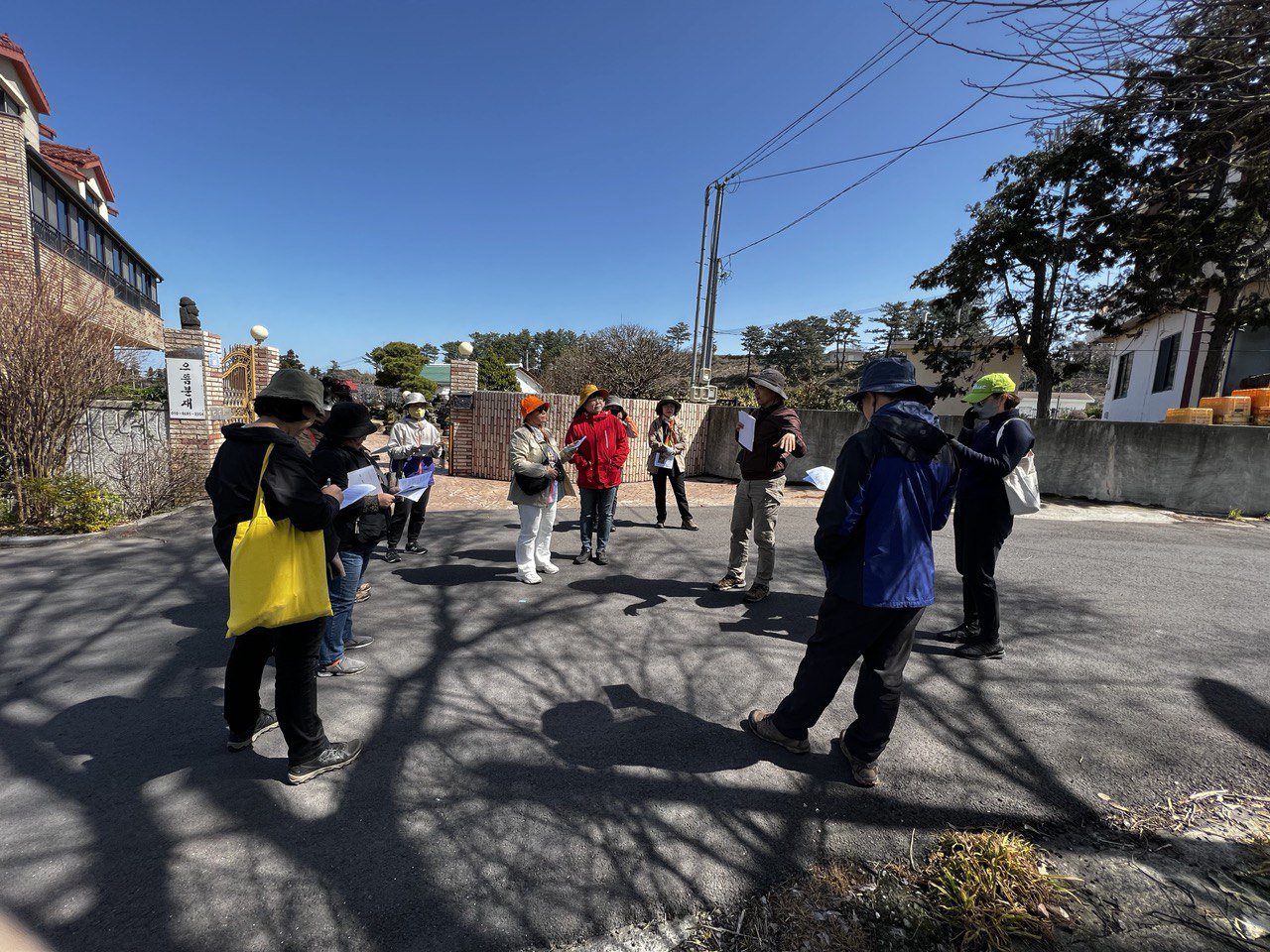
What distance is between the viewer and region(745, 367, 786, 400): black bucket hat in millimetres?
4398

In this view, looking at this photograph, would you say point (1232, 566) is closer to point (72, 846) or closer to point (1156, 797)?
point (1156, 797)

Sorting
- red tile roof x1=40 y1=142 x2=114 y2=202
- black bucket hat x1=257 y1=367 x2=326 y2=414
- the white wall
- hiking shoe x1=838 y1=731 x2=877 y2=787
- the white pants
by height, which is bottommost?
hiking shoe x1=838 y1=731 x2=877 y2=787

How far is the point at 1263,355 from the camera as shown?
14508mm

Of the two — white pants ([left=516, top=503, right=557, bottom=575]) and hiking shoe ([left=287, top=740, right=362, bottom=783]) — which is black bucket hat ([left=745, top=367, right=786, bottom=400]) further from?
hiking shoe ([left=287, top=740, right=362, bottom=783])

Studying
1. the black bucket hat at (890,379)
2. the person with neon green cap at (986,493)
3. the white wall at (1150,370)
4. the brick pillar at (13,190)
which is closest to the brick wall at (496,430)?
the person with neon green cap at (986,493)

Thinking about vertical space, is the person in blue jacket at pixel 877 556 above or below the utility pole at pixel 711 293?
below

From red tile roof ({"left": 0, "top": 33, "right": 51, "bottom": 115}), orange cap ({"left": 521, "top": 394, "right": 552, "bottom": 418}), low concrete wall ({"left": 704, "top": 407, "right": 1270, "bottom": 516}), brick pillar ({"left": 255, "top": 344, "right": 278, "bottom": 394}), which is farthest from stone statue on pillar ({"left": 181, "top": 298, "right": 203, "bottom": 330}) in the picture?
red tile roof ({"left": 0, "top": 33, "right": 51, "bottom": 115})

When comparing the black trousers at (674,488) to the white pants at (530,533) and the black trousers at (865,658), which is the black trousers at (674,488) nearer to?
the white pants at (530,533)

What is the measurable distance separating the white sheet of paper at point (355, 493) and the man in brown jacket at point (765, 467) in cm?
272

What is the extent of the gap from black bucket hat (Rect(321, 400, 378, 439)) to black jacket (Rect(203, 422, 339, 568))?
979 mm

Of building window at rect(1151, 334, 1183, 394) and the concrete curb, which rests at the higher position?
building window at rect(1151, 334, 1183, 394)

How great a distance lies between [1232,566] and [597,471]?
7.13m

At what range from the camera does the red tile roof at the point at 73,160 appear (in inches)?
827

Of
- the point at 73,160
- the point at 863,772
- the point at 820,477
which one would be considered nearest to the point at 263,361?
the point at 820,477
